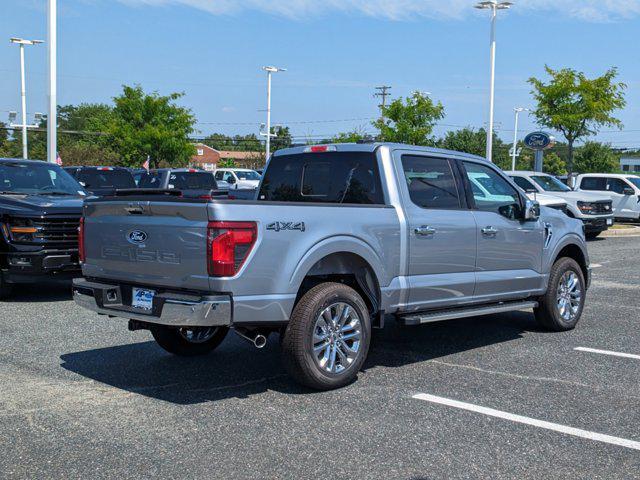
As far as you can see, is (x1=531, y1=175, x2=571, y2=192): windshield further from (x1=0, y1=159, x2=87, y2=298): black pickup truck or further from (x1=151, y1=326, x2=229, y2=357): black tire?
(x1=151, y1=326, x2=229, y2=357): black tire

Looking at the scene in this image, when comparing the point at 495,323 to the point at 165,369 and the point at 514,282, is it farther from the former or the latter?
the point at 165,369

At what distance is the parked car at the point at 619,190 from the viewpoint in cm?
2448

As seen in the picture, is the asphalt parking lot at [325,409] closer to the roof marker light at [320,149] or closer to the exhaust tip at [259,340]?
the exhaust tip at [259,340]

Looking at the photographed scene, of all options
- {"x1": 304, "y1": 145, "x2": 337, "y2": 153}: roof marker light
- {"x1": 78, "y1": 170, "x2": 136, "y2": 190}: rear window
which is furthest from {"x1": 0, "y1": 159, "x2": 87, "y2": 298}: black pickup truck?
{"x1": 78, "y1": 170, "x2": 136, "y2": 190}: rear window

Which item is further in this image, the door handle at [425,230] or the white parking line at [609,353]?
the white parking line at [609,353]

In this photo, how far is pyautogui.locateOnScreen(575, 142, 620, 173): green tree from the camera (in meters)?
72.7

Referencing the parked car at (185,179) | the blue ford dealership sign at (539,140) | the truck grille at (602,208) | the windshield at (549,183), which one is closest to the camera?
the parked car at (185,179)

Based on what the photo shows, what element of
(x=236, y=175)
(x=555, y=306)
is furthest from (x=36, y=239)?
(x=236, y=175)

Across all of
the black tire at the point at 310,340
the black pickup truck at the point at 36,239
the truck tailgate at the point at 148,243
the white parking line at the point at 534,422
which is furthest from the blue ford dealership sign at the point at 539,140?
the truck tailgate at the point at 148,243

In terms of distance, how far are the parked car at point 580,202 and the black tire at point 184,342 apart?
13983mm

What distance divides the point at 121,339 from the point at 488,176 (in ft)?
13.2

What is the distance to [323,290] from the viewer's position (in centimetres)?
576

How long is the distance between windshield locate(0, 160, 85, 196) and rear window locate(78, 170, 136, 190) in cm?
566

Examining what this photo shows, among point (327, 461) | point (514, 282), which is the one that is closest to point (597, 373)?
point (514, 282)
